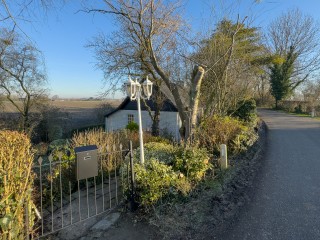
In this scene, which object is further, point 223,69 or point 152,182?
point 223,69

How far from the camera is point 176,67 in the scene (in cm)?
1209

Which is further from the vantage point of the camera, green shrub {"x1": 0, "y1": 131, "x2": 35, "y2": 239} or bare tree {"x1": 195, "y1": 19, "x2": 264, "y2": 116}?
bare tree {"x1": 195, "y1": 19, "x2": 264, "y2": 116}

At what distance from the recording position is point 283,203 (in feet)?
14.3

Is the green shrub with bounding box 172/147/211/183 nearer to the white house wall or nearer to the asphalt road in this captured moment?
the asphalt road

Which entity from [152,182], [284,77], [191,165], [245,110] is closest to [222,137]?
[191,165]

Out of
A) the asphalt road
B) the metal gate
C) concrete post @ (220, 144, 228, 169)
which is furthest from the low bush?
the asphalt road

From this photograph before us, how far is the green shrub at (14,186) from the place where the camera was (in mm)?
2643

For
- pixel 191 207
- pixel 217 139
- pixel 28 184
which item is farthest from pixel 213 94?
pixel 28 184

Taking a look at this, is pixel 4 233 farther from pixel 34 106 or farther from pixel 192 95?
pixel 34 106

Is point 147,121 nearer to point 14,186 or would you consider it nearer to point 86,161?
point 86,161

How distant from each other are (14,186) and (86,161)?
1188 mm

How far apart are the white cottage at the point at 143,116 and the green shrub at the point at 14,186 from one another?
57.9ft

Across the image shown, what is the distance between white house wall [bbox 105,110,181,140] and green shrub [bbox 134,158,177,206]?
14.3 m

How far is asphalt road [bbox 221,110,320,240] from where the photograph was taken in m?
3.46
